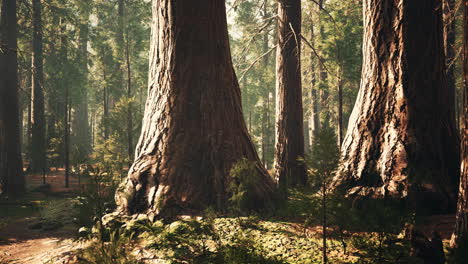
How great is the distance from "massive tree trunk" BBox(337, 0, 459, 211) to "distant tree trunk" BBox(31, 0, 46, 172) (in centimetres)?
1494

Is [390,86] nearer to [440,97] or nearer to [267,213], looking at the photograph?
[440,97]

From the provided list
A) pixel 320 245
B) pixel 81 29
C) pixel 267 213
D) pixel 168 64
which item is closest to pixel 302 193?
pixel 320 245

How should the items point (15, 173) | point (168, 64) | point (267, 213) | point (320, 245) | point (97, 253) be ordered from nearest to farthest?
point (97, 253) < point (320, 245) < point (267, 213) < point (168, 64) < point (15, 173)

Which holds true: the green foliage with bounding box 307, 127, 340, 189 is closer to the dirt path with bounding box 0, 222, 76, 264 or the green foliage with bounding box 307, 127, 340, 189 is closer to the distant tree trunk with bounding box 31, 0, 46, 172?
the dirt path with bounding box 0, 222, 76, 264

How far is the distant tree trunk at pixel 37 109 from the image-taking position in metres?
18.0

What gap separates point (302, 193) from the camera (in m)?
4.70

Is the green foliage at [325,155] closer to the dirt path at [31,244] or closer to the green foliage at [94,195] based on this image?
the green foliage at [94,195]

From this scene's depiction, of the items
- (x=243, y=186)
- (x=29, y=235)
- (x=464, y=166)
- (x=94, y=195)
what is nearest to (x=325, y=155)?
(x=464, y=166)

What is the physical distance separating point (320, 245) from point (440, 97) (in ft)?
11.1

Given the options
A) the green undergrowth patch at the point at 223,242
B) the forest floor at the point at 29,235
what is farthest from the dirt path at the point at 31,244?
the green undergrowth patch at the point at 223,242

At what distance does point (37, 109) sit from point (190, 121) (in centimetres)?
1727

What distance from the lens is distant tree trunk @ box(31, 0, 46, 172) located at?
18003mm

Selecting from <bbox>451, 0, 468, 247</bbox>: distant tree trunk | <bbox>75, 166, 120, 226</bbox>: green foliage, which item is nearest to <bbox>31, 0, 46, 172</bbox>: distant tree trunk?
<bbox>75, 166, 120, 226</bbox>: green foliage

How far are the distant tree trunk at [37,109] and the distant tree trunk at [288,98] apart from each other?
38.1 ft
